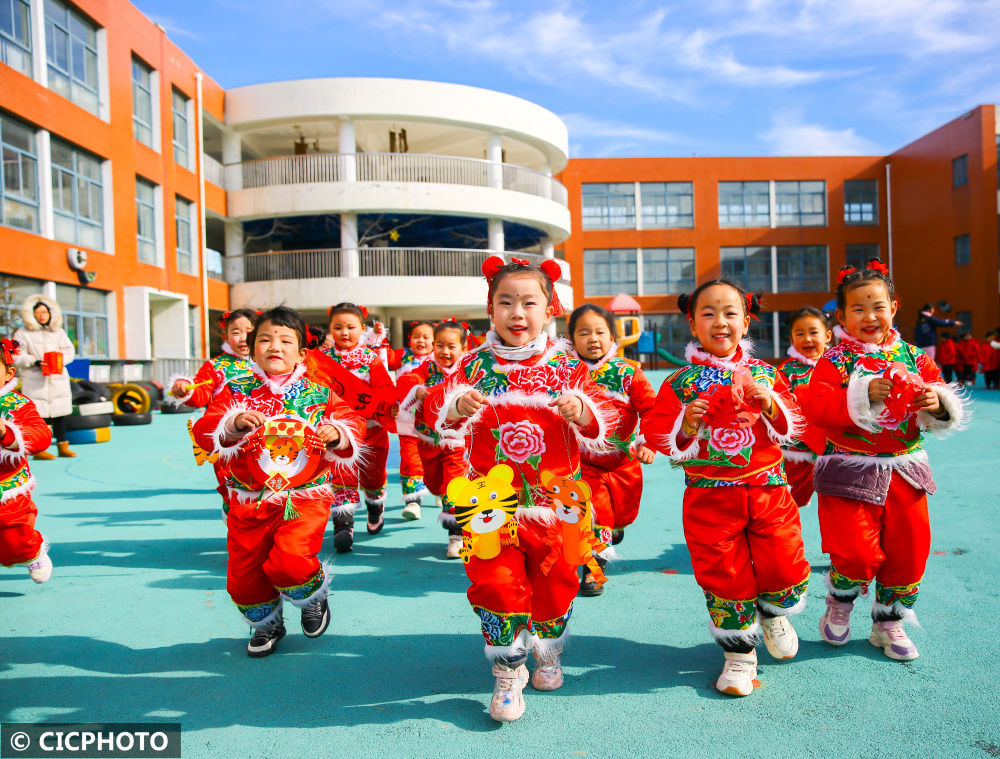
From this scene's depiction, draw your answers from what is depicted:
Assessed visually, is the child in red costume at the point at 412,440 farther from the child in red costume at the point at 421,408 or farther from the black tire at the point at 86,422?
the black tire at the point at 86,422

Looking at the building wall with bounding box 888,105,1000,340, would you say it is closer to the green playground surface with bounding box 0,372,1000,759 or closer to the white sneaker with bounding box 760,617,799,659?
the green playground surface with bounding box 0,372,1000,759

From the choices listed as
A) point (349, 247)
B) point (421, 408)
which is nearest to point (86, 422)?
point (421, 408)

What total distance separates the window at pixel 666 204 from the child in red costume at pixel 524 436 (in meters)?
35.7

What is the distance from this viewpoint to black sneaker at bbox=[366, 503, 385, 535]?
5.39m

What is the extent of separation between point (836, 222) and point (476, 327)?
21702 millimetres

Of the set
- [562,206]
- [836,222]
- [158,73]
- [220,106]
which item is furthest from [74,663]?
[836,222]

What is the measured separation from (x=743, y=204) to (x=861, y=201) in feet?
20.6

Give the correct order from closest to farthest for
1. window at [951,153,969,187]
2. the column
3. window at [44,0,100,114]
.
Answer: window at [44,0,100,114] → the column → window at [951,153,969,187]

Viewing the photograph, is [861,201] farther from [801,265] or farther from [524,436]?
[524,436]

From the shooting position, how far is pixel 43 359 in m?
9.14

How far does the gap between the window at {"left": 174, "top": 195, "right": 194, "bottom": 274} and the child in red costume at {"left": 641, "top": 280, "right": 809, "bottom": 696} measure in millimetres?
19799

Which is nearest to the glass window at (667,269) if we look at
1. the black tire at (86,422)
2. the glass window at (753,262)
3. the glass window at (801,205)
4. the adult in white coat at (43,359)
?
the glass window at (753,262)

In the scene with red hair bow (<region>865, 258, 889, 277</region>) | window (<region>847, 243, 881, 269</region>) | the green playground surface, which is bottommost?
the green playground surface

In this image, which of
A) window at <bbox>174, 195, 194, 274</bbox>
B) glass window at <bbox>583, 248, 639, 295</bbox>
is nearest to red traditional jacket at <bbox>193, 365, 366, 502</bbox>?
window at <bbox>174, 195, 194, 274</bbox>
